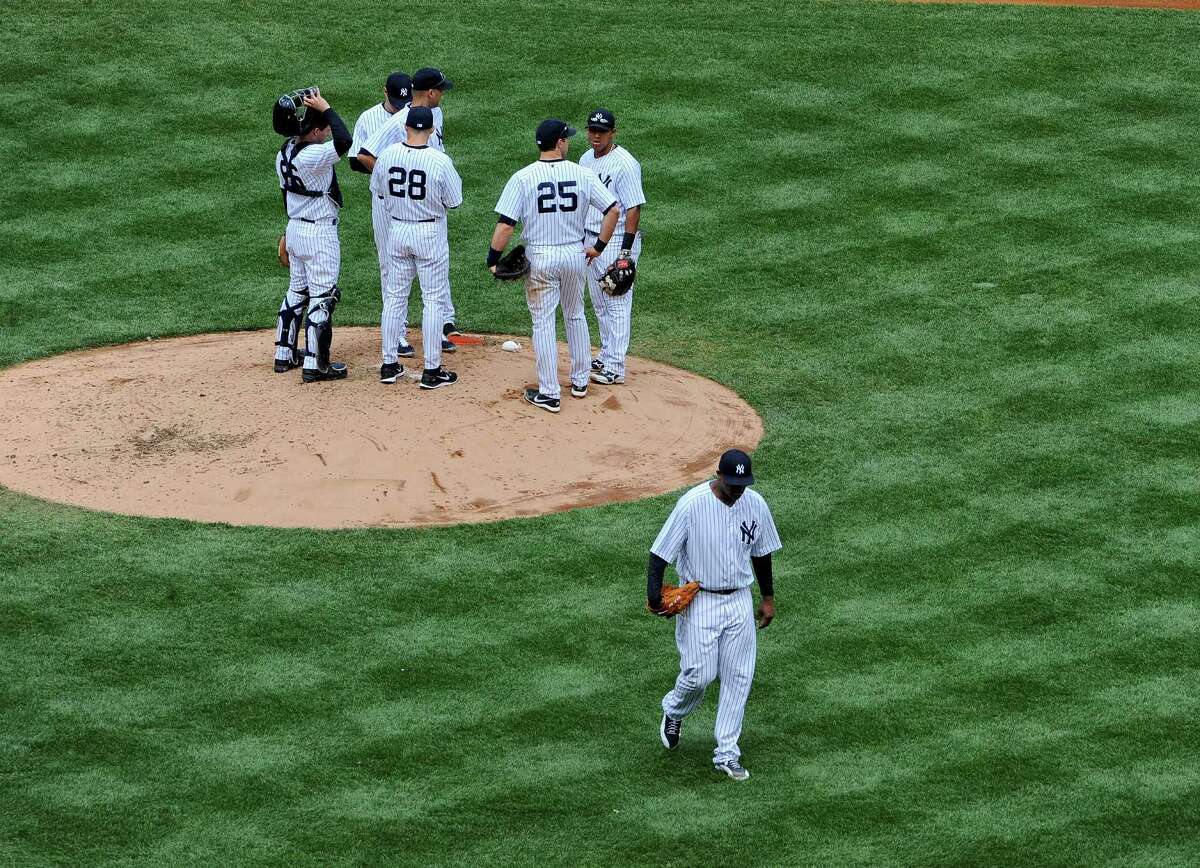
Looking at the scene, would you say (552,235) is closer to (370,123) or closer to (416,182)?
(416,182)

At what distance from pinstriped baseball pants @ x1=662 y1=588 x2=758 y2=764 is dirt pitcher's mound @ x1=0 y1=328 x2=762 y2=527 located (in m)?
2.91

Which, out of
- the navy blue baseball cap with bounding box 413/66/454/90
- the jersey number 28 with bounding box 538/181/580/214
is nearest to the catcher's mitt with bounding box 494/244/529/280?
the jersey number 28 with bounding box 538/181/580/214

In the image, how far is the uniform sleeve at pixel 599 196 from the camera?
12.2 meters

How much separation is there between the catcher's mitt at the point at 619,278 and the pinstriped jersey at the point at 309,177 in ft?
6.57

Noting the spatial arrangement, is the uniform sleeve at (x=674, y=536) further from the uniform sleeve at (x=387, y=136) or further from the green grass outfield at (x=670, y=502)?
the uniform sleeve at (x=387, y=136)

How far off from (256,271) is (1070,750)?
9513 millimetres

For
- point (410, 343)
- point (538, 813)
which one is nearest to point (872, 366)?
point (410, 343)

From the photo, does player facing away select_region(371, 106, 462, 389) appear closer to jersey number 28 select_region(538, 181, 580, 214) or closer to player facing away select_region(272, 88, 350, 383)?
player facing away select_region(272, 88, 350, 383)

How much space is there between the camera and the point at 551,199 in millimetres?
12078

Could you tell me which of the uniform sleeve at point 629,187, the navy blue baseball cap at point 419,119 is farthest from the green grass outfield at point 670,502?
the navy blue baseball cap at point 419,119

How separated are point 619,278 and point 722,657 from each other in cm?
473

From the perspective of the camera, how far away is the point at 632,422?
1240 cm

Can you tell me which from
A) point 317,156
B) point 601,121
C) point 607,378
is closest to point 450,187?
point 317,156

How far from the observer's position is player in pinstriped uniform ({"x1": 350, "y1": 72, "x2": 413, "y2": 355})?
12.8m
